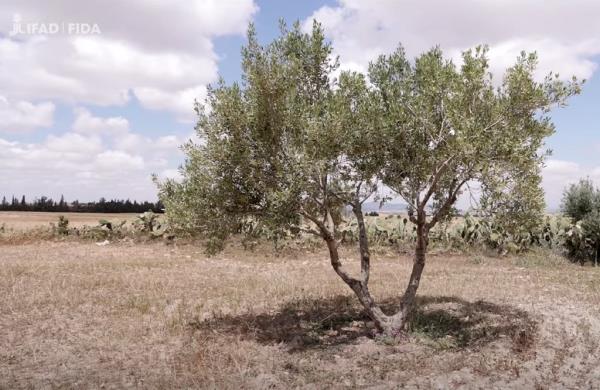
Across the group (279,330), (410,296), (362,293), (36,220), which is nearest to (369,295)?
(362,293)

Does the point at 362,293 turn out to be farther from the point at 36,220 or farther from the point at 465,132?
the point at 36,220

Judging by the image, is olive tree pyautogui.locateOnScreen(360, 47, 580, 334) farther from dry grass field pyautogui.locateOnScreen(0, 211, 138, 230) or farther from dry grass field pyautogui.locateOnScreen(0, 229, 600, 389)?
dry grass field pyautogui.locateOnScreen(0, 211, 138, 230)

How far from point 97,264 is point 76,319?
8.45 meters

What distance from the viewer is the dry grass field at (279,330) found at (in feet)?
32.4

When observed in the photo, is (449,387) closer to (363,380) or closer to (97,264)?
(363,380)

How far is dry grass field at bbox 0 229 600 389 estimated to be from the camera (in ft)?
32.4

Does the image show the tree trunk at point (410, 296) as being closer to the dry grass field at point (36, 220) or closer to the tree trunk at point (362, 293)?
the tree trunk at point (362, 293)

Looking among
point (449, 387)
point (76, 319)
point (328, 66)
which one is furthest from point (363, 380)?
point (76, 319)

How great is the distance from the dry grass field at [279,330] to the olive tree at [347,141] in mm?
1678

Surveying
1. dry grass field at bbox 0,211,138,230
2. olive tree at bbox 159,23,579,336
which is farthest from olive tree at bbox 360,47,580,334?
dry grass field at bbox 0,211,138,230

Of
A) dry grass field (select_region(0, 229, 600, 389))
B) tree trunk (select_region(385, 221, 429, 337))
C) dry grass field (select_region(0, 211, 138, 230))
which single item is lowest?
dry grass field (select_region(0, 229, 600, 389))

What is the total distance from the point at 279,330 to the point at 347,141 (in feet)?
16.6

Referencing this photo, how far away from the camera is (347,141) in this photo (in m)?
10.6

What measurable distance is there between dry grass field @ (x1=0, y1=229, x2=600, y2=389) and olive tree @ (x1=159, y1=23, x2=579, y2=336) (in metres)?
1.68
